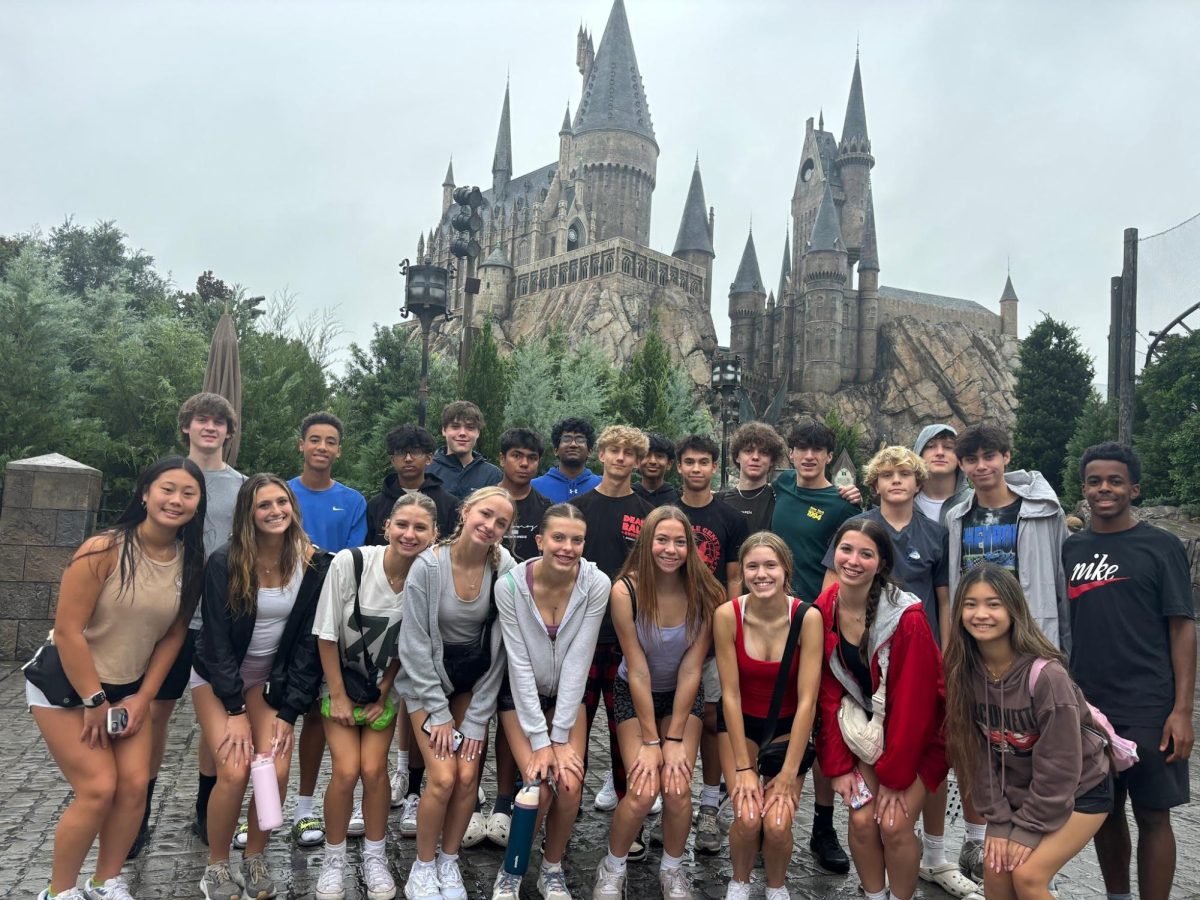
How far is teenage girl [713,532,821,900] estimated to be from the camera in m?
3.74

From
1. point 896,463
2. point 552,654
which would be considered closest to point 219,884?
point 552,654

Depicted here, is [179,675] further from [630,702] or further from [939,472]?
[939,472]

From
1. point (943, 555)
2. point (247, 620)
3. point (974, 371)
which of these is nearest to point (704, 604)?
point (943, 555)

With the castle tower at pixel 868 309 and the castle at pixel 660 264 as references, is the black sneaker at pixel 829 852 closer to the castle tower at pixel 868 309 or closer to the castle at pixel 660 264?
the castle at pixel 660 264

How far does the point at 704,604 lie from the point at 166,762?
3.76 metres

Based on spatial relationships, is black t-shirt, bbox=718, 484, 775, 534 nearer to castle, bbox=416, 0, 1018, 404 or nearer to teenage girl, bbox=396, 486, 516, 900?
teenage girl, bbox=396, 486, 516, 900

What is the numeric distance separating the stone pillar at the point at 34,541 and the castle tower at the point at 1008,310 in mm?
82497

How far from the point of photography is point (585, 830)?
4738 mm

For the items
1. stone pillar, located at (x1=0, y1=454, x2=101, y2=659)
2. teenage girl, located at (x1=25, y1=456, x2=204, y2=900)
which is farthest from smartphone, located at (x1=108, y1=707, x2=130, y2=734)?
stone pillar, located at (x1=0, y1=454, x2=101, y2=659)

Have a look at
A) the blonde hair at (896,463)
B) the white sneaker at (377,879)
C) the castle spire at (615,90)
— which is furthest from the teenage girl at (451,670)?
the castle spire at (615,90)

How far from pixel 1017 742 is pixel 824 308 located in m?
67.5

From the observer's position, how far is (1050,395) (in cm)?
4225

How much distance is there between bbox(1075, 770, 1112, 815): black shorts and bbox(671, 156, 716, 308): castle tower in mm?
72975

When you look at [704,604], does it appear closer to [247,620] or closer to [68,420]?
[247,620]
